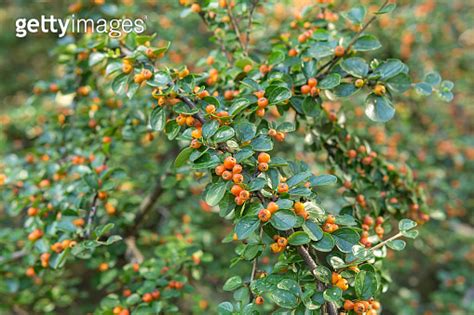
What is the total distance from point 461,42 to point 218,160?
384cm

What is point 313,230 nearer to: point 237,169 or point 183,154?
point 237,169

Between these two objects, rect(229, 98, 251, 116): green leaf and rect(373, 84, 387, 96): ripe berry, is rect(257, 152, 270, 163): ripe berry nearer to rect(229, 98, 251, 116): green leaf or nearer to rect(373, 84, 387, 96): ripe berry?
rect(229, 98, 251, 116): green leaf

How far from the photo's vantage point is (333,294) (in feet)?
3.67

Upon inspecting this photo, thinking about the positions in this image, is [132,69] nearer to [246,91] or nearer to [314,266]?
[246,91]

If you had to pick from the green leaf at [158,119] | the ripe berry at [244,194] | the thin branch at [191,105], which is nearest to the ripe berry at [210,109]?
the thin branch at [191,105]

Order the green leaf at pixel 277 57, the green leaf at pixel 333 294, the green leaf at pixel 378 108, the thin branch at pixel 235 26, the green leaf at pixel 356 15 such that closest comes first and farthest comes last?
1. the green leaf at pixel 333 294
2. the green leaf at pixel 378 108
3. the green leaf at pixel 277 57
4. the green leaf at pixel 356 15
5. the thin branch at pixel 235 26

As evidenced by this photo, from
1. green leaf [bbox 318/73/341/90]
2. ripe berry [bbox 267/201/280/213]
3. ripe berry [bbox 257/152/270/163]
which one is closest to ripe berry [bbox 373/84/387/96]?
green leaf [bbox 318/73/341/90]

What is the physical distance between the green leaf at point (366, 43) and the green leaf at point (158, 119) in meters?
0.68

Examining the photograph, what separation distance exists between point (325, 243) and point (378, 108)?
0.51m

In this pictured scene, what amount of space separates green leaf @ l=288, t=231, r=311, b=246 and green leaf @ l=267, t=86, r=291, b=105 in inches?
15.8

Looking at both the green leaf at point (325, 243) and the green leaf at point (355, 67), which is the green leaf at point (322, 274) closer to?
the green leaf at point (325, 243)

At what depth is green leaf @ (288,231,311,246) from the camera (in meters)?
1.14

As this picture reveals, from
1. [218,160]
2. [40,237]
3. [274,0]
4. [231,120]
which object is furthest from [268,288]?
[274,0]

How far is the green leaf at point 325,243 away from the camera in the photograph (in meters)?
1.17
